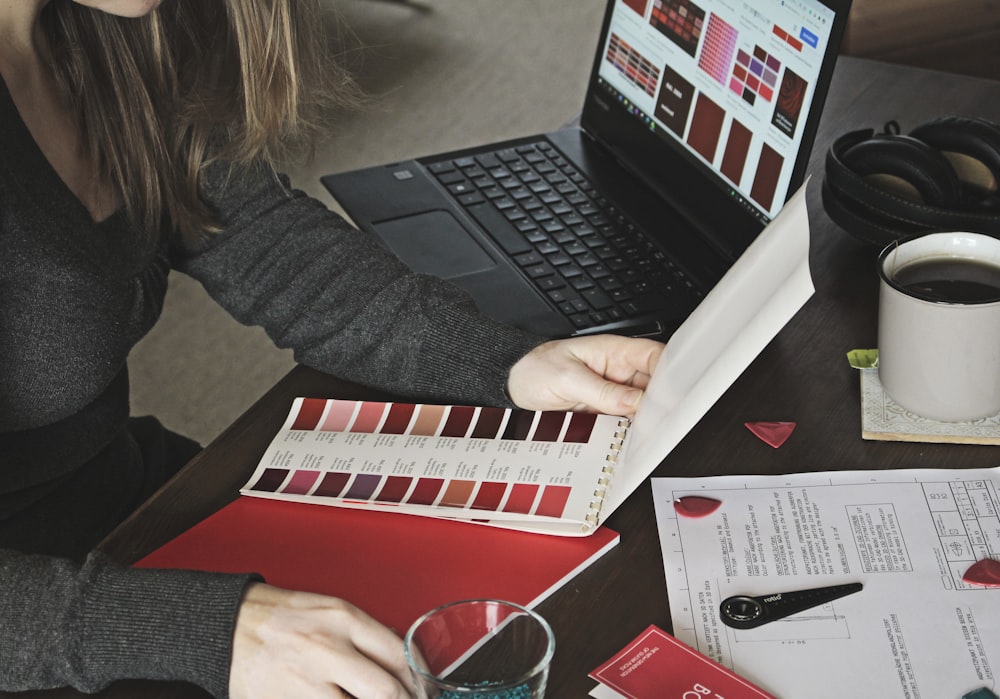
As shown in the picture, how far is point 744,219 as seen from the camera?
3.73 ft

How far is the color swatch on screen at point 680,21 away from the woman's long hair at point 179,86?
0.37 m

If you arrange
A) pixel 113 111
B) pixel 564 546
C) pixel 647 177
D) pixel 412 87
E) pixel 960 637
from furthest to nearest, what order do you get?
1. pixel 412 87
2. pixel 647 177
3. pixel 113 111
4. pixel 564 546
5. pixel 960 637

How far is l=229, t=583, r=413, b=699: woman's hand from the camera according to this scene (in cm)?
69

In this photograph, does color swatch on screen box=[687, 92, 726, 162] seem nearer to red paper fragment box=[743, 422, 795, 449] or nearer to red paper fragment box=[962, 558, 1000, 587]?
red paper fragment box=[743, 422, 795, 449]

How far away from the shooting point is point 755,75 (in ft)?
3.59

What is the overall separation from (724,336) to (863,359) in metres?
0.26

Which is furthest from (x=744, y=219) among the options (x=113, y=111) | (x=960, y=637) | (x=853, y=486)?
(x=113, y=111)

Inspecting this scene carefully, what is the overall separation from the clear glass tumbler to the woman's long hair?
0.61 meters

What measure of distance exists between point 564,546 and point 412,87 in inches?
107

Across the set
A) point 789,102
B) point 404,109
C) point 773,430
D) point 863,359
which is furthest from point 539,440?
point 404,109

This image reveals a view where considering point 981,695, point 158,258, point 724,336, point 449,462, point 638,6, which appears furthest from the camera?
point 638,6

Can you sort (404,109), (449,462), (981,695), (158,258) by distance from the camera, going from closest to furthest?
1. (981,695)
2. (449,462)
3. (158,258)
4. (404,109)

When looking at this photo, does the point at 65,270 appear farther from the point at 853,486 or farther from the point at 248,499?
the point at 853,486

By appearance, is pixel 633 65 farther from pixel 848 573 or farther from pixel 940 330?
pixel 848 573
